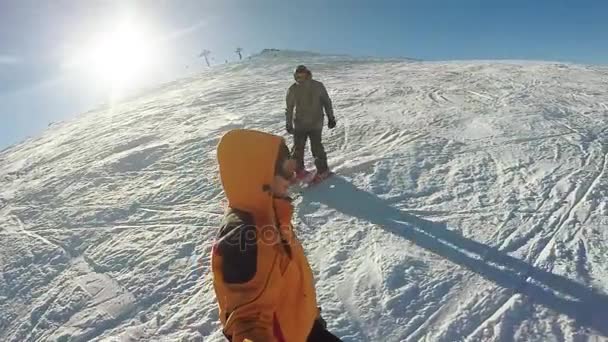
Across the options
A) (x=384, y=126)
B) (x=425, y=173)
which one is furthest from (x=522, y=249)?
(x=384, y=126)

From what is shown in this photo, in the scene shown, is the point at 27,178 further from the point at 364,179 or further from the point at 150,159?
the point at 364,179

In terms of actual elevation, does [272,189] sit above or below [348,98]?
above

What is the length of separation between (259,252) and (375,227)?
4387 mm

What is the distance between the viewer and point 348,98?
47.0 ft

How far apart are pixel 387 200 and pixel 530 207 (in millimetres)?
1839

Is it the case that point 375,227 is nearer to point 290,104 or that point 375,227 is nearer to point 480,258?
point 480,258

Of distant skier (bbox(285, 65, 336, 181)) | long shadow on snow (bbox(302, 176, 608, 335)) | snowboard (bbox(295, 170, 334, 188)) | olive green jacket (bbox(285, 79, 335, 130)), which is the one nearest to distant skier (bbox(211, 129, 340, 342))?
long shadow on snow (bbox(302, 176, 608, 335))

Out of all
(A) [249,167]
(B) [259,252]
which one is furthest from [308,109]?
(B) [259,252]

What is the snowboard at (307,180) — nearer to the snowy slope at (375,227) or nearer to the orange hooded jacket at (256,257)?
the snowy slope at (375,227)

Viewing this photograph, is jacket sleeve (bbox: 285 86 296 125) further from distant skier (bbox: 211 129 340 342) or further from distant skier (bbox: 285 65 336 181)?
distant skier (bbox: 211 129 340 342)

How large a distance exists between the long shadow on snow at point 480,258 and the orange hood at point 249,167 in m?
3.30

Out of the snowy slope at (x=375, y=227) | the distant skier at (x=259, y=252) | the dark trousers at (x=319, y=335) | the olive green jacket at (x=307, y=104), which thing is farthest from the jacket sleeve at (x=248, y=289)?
the olive green jacket at (x=307, y=104)

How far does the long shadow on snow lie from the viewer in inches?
164

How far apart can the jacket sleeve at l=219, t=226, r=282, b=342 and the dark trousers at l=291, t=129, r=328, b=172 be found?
18.6ft
